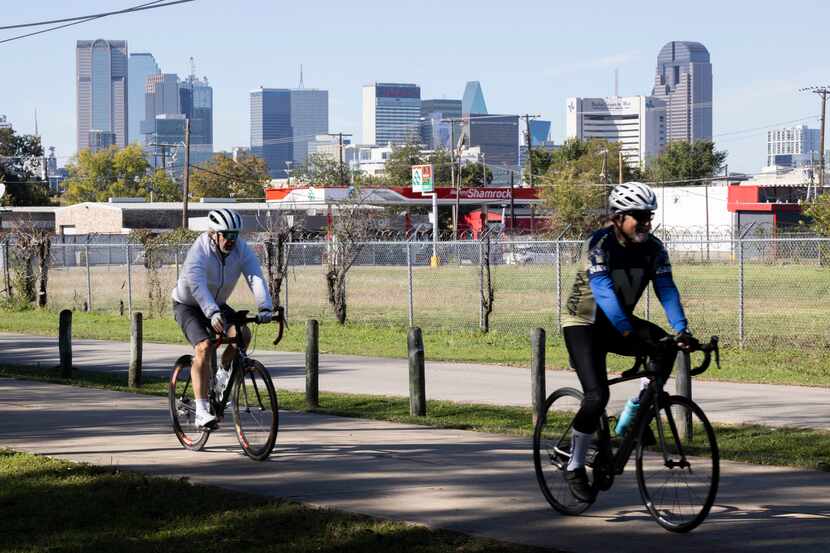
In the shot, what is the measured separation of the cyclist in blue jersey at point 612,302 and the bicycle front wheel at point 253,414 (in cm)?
290

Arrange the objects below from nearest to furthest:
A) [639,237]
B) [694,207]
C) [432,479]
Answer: [639,237] → [432,479] → [694,207]

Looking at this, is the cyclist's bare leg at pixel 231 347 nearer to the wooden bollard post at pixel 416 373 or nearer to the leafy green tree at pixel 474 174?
the wooden bollard post at pixel 416 373

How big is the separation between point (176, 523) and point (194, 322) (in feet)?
8.53

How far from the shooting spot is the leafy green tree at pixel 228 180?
5965 inches

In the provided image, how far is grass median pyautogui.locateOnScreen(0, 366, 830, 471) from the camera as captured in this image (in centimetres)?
1067

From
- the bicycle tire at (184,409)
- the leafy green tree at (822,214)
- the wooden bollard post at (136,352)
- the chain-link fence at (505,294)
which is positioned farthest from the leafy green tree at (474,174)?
the bicycle tire at (184,409)

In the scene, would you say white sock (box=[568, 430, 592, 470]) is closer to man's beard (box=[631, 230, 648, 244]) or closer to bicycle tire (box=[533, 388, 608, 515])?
bicycle tire (box=[533, 388, 608, 515])

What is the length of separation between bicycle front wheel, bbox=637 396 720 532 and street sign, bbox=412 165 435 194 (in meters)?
74.4

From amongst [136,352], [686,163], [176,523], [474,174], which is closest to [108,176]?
[474,174]

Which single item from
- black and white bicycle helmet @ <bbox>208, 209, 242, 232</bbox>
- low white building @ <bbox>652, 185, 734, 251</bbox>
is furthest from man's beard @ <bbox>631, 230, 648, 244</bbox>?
low white building @ <bbox>652, 185, 734, 251</bbox>

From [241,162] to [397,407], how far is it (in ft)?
486

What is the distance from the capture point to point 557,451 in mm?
8055

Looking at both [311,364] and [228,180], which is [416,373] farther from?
[228,180]

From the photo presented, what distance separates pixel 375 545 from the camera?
7242mm
